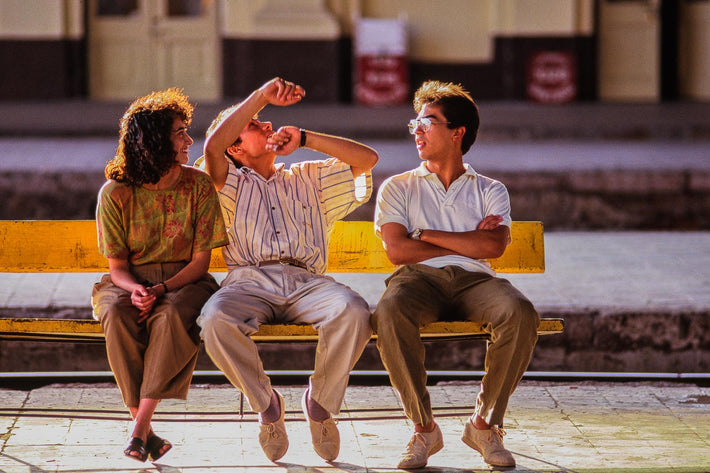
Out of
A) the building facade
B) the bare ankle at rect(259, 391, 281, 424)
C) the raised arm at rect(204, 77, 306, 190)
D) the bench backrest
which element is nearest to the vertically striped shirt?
the raised arm at rect(204, 77, 306, 190)

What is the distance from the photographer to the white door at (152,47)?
47.1 feet

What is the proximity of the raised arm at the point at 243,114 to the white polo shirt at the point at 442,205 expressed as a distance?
20.2 inches

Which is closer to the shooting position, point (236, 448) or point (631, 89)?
point (236, 448)

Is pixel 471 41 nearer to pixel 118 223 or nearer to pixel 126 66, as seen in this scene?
pixel 126 66

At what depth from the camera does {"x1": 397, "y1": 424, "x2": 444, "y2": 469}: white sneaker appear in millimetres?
4055

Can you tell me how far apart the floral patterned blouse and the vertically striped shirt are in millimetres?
150

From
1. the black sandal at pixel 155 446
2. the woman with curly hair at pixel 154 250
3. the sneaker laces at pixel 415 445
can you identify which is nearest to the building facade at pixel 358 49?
the woman with curly hair at pixel 154 250

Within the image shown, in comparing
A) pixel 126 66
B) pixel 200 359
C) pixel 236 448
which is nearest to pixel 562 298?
pixel 200 359

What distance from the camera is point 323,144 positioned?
4.45m

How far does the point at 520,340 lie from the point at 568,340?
6.12 feet

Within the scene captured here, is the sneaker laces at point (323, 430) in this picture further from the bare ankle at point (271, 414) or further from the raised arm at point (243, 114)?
the raised arm at point (243, 114)

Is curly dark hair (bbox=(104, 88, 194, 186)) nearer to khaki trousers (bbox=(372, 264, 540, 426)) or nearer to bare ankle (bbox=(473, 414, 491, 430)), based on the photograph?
khaki trousers (bbox=(372, 264, 540, 426))

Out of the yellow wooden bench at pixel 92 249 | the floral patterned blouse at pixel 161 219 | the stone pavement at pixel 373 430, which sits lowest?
the stone pavement at pixel 373 430

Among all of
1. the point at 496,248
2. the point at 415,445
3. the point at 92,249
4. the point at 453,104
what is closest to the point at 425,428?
the point at 415,445
